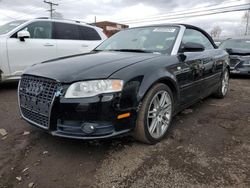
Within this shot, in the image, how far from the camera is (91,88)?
2291 millimetres

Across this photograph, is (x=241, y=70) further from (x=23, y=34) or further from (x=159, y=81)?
(x=23, y=34)

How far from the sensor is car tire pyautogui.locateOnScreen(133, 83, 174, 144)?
2.60 m

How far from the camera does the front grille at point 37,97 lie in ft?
7.77

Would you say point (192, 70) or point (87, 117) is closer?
point (87, 117)

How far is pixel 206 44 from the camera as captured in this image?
4484 mm

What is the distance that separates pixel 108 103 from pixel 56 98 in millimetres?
505

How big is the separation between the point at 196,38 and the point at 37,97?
2.86 metres

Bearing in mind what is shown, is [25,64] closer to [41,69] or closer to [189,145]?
[41,69]

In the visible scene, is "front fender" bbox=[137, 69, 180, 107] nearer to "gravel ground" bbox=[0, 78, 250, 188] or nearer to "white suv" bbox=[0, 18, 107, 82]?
"gravel ground" bbox=[0, 78, 250, 188]

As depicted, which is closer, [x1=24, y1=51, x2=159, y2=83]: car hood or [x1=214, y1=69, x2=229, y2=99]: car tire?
[x1=24, y1=51, x2=159, y2=83]: car hood

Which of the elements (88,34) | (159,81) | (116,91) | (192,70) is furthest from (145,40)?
(88,34)

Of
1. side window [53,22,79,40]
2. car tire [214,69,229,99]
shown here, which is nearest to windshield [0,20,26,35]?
side window [53,22,79,40]

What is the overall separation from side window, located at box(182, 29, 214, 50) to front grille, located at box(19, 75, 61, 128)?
2.05 m

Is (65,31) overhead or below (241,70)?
overhead
